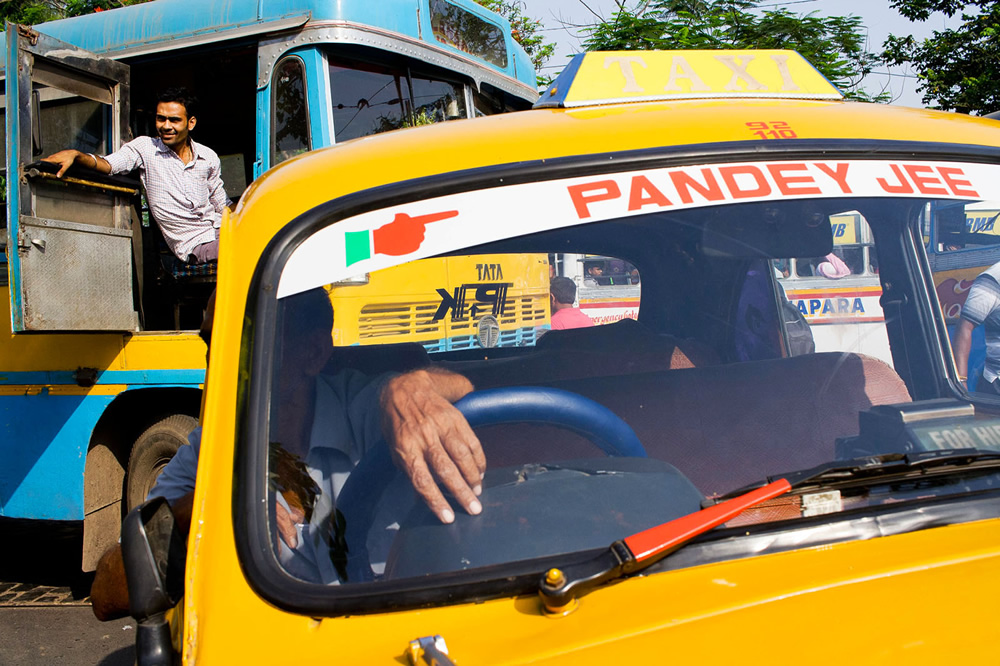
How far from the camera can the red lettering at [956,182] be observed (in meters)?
1.58

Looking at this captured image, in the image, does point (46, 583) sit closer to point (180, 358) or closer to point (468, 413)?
point (180, 358)

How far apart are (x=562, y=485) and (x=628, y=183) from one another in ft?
1.75

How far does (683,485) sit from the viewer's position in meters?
1.38

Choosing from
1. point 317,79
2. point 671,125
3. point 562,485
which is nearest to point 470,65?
point 317,79

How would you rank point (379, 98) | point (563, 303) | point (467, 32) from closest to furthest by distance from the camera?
point (563, 303), point (379, 98), point (467, 32)

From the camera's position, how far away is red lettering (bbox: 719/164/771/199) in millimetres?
1513

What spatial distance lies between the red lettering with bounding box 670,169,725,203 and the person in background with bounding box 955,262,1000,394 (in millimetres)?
612

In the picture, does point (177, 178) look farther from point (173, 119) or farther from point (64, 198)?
point (64, 198)

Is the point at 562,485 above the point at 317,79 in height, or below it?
below

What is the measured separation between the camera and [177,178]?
16.9 feet

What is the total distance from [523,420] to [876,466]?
1.82 feet

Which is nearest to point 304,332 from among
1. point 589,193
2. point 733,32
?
point 589,193

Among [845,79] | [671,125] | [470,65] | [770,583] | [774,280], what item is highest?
[845,79]

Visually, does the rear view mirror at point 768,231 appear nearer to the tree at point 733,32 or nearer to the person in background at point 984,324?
the person in background at point 984,324
